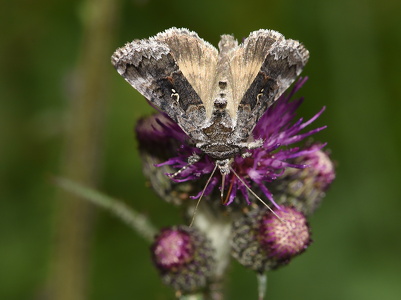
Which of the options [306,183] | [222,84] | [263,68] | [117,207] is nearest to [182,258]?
[117,207]

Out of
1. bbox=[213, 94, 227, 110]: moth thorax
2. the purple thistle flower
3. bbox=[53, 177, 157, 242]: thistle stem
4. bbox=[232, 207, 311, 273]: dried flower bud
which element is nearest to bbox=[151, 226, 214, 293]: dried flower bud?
bbox=[53, 177, 157, 242]: thistle stem

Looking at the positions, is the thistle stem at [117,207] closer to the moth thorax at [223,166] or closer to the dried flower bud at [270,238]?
the dried flower bud at [270,238]

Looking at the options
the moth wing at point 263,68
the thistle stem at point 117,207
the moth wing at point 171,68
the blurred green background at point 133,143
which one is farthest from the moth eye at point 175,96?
the blurred green background at point 133,143

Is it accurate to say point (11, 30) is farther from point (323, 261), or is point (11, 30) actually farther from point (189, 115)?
point (323, 261)

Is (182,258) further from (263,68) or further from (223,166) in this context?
(263,68)

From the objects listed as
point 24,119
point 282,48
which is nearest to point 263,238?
point 282,48

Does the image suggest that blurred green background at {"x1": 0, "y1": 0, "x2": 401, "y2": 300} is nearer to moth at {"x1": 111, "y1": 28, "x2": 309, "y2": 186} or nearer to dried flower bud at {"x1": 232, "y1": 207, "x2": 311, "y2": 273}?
moth at {"x1": 111, "y1": 28, "x2": 309, "y2": 186}
